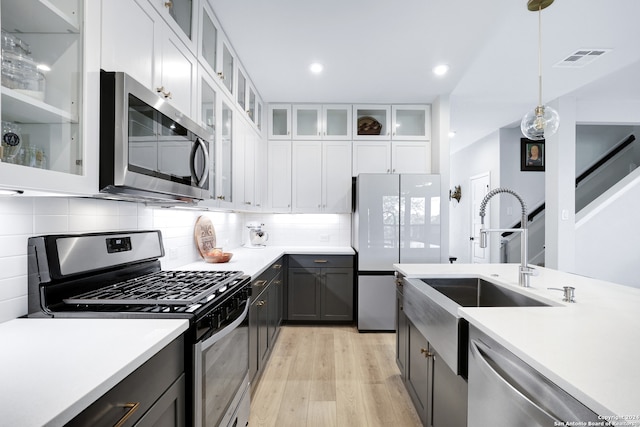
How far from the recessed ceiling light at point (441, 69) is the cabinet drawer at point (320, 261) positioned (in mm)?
2120

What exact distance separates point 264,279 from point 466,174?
562 cm

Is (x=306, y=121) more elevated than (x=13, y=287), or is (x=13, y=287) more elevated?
(x=306, y=121)

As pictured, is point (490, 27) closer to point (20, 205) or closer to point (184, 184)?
point (184, 184)

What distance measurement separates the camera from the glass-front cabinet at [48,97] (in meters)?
0.82

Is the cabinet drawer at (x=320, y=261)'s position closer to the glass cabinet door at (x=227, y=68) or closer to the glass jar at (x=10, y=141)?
the glass cabinet door at (x=227, y=68)

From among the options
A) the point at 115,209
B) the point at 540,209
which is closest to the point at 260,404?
the point at 115,209

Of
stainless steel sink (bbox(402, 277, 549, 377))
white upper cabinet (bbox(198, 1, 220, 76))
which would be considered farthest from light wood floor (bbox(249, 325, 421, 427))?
white upper cabinet (bbox(198, 1, 220, 76))

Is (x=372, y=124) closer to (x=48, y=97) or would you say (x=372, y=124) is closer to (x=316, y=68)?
(x=316, y=68)

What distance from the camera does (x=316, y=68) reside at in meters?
2.99

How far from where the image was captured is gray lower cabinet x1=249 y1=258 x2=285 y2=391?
2125 millimetres

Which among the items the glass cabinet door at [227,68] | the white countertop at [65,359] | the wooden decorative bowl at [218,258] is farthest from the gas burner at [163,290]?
the glass cabinet door at [227,68]

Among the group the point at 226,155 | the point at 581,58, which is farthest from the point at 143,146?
the point at 581,58

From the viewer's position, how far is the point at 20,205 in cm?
113

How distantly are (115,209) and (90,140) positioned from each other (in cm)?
68
